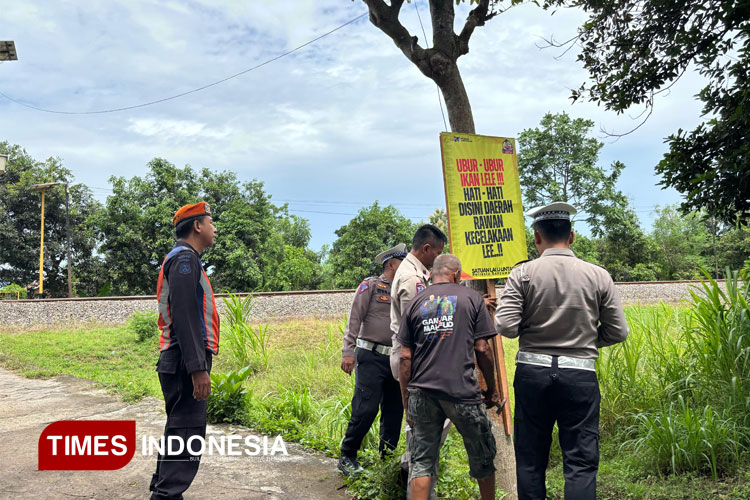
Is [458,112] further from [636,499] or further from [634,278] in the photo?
[634,278]

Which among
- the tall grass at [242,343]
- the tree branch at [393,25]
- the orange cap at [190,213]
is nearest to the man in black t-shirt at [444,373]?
the orange cap at [190,213]

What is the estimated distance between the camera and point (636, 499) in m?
4.57

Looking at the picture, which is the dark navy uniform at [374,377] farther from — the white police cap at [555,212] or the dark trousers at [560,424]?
the white police cap at [555,212]

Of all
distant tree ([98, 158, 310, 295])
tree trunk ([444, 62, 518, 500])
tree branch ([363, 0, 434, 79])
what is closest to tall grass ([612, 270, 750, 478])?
tree trunk ([444, 62, 518, 500])

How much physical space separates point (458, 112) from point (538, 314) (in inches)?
84.7

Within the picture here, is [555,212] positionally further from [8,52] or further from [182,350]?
[8,52]

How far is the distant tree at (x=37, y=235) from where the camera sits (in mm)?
37281

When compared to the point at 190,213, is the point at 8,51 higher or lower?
higher

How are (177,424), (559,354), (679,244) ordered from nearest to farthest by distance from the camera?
(559,354)
(177,424)
(679,244)

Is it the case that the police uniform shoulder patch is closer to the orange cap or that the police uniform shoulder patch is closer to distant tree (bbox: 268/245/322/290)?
the orange cap

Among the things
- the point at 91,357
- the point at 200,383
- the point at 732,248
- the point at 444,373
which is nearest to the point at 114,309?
the point at 91,357

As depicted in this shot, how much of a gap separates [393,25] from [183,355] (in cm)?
352

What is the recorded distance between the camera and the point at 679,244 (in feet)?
165

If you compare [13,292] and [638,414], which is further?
[13,292]
